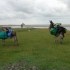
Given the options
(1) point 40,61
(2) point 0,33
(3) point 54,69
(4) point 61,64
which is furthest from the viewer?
(2) point 0,33

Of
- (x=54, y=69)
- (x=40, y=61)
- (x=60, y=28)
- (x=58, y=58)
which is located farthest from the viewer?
(x=60, y=28)

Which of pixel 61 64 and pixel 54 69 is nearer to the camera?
pixel 54 69

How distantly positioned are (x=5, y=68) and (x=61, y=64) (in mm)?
2951

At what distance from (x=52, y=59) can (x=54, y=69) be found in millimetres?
3281

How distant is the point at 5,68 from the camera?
47.1 ft

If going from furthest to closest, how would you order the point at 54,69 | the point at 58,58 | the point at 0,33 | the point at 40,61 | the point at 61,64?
the point at 0,33
the point at 58,58
the point at 40,61
the point at 61,64
the point at 54,69

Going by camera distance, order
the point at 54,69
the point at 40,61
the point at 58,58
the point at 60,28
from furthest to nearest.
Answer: the point at 60,28, the point at 58,58, the point at 40,61, the point at 54,69

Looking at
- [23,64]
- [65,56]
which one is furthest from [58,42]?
[23,64]

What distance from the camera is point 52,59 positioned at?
17500 millimetres

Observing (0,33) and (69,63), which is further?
(0,33)

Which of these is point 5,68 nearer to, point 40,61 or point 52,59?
point 40,61

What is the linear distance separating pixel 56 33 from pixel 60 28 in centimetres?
59

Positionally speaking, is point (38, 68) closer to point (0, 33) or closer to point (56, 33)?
point (0, 33)

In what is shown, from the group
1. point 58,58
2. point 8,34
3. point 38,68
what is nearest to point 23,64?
point 38,68
